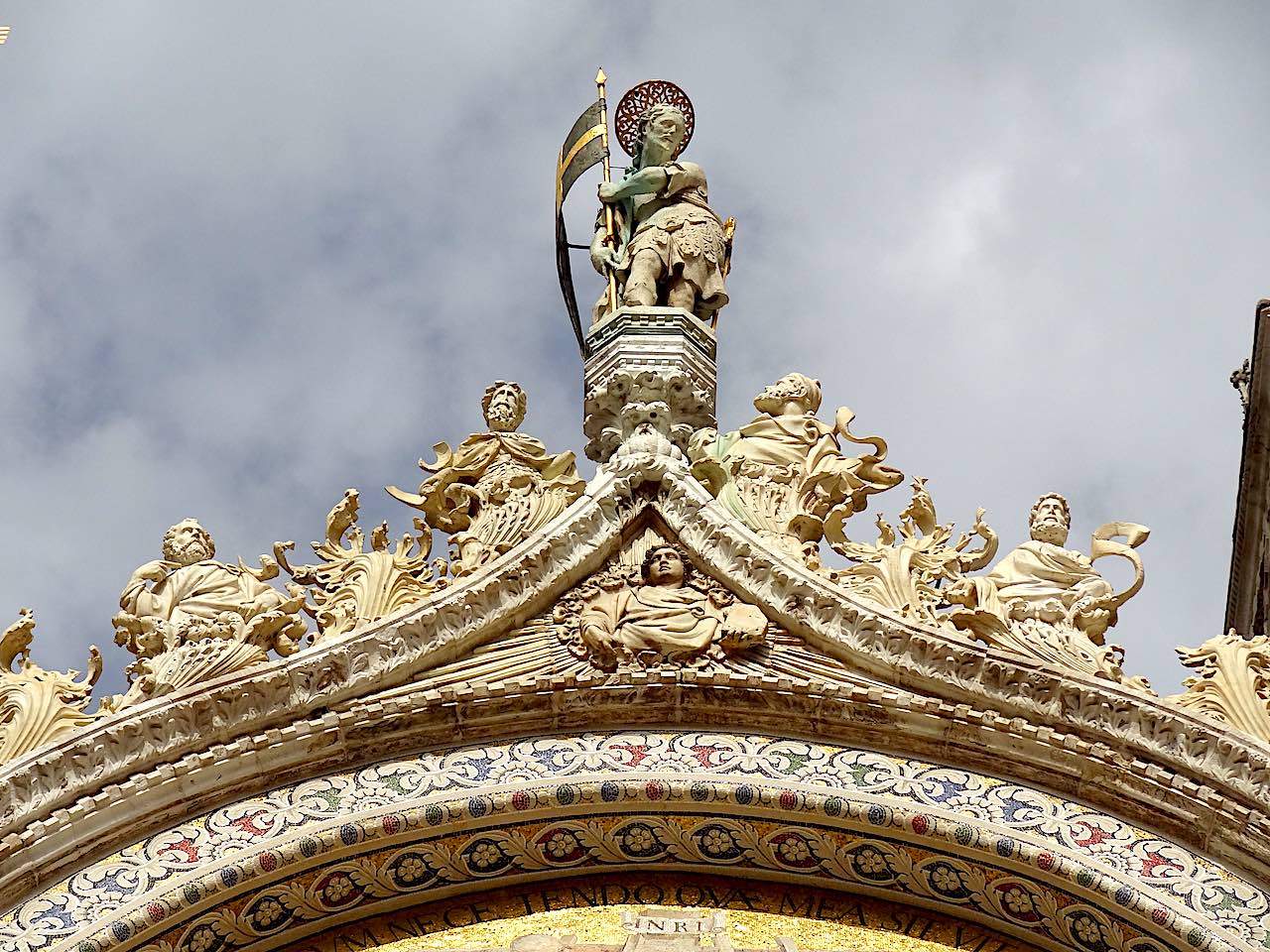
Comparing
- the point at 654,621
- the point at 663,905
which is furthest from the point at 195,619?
the point at 663,905

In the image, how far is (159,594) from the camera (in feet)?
36.0

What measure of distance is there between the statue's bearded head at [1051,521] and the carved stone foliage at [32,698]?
12.2ft

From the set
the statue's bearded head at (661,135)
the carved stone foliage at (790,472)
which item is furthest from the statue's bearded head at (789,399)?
the statue's bearded head at (661,135)

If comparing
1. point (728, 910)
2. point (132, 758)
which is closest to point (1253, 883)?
point (728, 910)

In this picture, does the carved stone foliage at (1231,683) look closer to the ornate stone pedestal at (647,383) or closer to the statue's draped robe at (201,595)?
the ornate stone pedestal at (647,383)

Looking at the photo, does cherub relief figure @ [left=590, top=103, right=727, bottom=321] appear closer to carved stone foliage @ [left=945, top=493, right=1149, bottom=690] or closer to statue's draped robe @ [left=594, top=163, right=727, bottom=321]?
statue's draped robe @ [left=594, top=163, right=727, bottom=321]

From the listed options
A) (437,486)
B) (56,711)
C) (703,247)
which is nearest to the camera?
(56,711)

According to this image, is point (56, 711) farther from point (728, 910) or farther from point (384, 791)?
point (728, 910)

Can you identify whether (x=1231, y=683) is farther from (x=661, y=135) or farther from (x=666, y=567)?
(x=661, y=135)

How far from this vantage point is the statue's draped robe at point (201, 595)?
10867 mm

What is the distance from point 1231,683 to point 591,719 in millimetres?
2403

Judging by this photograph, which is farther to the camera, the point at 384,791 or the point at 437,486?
the point at 437,486

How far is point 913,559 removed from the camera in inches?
433

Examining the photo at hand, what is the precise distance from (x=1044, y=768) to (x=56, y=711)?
366cm
